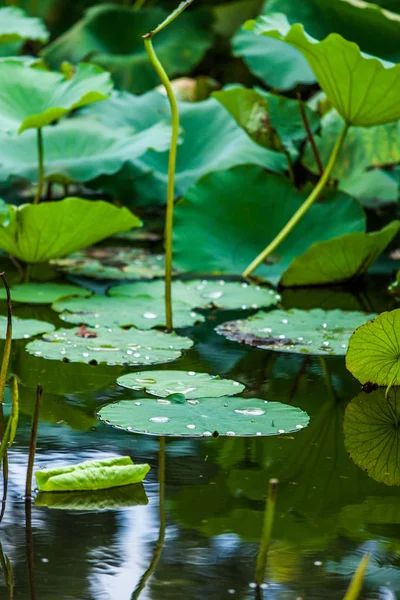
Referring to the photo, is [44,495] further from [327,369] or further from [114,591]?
[327,369]

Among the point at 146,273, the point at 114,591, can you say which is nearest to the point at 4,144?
the point at 146,273

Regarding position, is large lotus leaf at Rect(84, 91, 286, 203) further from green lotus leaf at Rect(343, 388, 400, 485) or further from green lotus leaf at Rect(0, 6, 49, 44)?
green lotus leaf at Rect(343, 388, 400, 485)

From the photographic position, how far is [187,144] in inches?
126

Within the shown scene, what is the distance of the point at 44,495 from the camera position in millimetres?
1141

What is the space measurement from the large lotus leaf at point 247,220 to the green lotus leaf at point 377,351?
42.3 inches

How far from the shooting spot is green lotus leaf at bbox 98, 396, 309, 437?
1364mm

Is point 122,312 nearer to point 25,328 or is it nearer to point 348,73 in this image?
point 25,328

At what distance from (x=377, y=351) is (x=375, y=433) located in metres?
0.14

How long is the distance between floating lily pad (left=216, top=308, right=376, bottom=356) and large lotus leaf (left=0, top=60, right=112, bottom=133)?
811mm

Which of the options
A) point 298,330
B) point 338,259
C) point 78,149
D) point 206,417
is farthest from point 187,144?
point 206,417

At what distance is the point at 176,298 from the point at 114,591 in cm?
138

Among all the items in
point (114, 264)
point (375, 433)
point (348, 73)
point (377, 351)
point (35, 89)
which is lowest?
point (114, 264)

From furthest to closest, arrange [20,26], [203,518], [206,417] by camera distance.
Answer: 1. [20,26]
2. [206,417]
3. [203,518]

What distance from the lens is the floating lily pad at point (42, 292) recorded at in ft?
7.29
